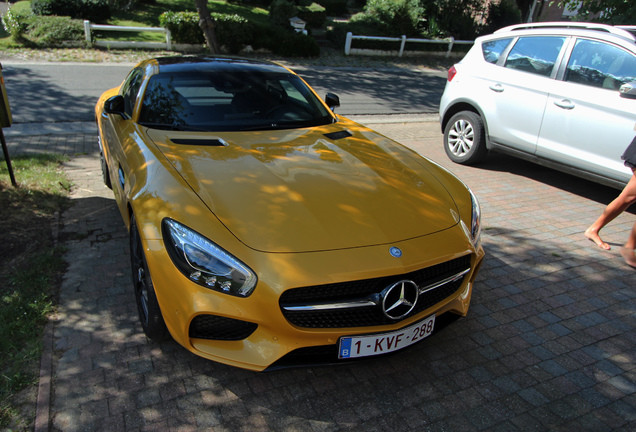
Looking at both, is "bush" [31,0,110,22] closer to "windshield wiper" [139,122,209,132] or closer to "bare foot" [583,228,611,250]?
"windshield wiper" [139,122,209,132]

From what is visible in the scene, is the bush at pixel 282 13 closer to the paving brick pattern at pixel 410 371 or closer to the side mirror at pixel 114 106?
the side mirror at pixel 114 106

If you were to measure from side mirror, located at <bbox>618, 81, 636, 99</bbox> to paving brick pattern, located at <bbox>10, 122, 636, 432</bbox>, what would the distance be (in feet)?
5.97

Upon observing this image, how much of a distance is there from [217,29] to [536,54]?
40.9ft

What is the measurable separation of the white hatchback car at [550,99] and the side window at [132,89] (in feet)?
14.7

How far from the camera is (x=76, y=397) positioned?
2.54 meters

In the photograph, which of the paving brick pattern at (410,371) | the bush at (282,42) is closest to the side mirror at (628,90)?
the paving brick pattern at (410,371)

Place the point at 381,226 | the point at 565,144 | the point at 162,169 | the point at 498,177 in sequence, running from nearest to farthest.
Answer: the point at 381,226
the point at 162,169
the point at 565,144
the point at 498,177

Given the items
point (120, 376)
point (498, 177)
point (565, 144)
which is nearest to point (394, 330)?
point (120, 376)

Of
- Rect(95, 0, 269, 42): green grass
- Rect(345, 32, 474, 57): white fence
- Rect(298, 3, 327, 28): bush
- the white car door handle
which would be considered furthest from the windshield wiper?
Rect(298, 3, 327, 28): bush

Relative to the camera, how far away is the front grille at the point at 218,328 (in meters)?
2.39

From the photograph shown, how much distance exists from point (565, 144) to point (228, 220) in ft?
15.4

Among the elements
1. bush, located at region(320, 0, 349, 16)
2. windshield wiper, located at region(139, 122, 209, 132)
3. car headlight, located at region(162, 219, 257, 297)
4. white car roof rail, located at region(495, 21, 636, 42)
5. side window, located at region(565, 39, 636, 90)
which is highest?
bush, located at region(320, 0, 349, 16)

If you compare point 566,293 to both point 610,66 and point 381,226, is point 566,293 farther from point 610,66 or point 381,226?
point 610,66

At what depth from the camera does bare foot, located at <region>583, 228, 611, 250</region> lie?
4645mm
